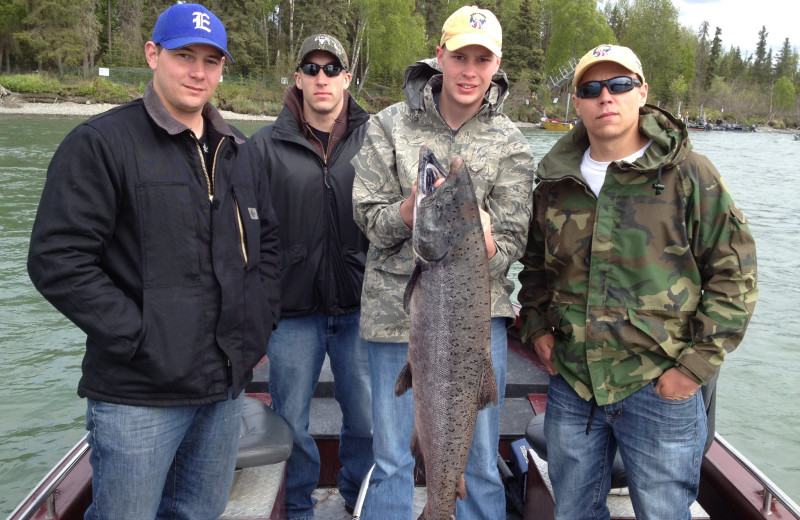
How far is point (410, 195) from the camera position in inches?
116

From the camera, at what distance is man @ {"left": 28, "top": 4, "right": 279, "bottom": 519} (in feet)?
8.04

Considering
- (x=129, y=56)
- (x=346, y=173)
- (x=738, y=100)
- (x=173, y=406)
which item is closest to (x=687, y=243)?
(x=346, y=173)

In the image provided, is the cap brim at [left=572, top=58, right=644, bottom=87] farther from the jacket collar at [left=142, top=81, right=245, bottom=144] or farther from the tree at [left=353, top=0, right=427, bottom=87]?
the tree at [left=353, top=0, right=427, bottom=87]

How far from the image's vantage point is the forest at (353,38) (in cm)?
4959

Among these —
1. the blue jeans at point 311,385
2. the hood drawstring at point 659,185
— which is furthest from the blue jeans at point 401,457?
the hood drawstring at point 659,185

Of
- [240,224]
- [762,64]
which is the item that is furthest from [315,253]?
[762,64]

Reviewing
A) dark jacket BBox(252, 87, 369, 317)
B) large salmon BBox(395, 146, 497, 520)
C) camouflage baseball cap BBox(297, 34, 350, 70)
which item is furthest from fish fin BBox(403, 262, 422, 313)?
camouflage baseball cap BBox(297, 34, 350, 70)

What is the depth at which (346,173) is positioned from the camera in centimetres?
391

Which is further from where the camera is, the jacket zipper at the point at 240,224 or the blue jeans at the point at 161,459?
the jacket zipper at the point at 240,224

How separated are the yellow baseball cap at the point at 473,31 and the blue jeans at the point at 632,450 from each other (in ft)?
5.28

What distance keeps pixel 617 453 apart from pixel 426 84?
2208 millimetres

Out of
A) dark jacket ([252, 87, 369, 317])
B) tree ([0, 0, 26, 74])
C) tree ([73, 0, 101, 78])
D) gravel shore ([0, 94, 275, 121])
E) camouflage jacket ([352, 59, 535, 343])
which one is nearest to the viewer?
camouflage jacket ([352, 59, 535, 343])

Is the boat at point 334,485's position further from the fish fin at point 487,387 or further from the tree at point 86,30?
the tree at point 86,30

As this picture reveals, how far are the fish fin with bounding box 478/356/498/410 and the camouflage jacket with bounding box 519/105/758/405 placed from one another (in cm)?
40
